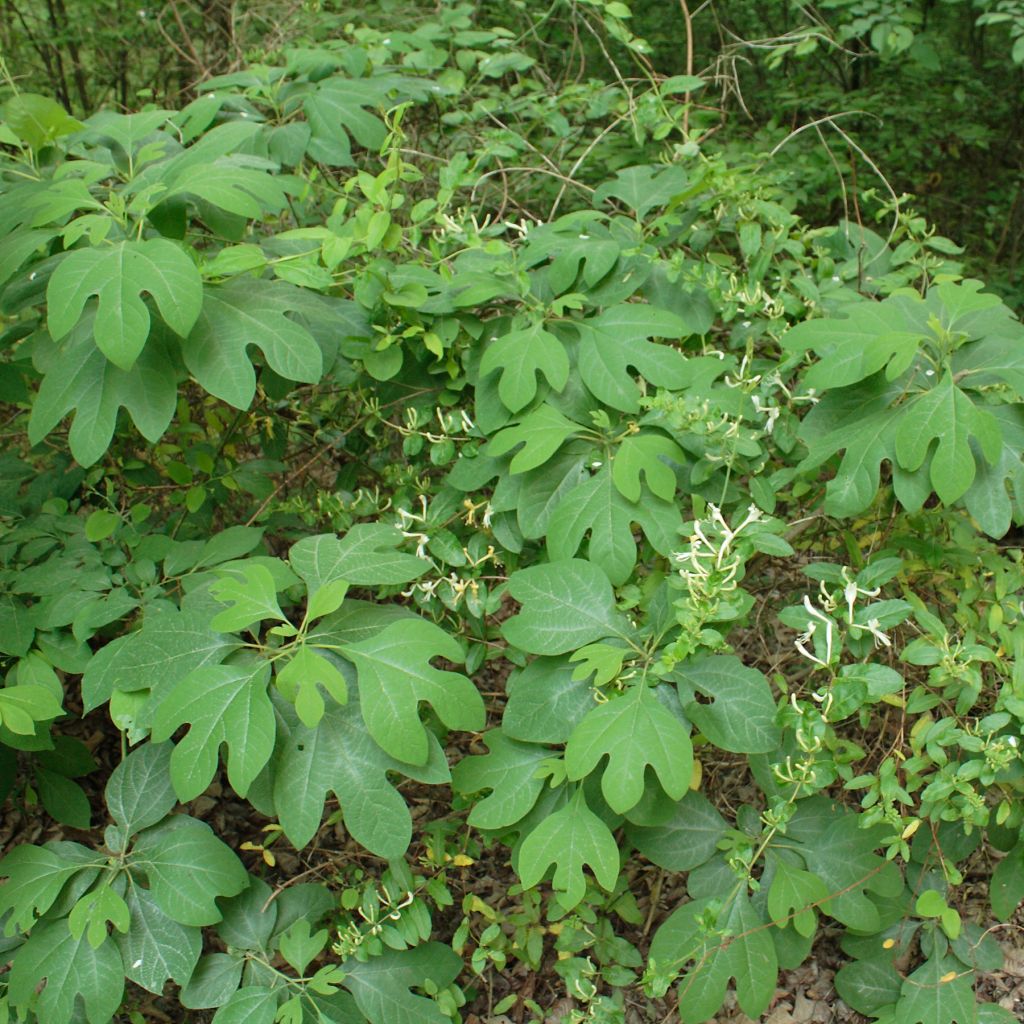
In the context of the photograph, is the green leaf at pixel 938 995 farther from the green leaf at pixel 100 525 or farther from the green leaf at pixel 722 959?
the green leaf at pixel 100 525

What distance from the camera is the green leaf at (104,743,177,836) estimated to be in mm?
2129

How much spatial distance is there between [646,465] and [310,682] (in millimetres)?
806

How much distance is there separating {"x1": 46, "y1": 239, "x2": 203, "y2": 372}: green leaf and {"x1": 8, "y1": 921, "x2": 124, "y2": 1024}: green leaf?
123cm

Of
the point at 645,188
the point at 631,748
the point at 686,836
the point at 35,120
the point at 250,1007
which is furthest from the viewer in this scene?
the point at 645,188

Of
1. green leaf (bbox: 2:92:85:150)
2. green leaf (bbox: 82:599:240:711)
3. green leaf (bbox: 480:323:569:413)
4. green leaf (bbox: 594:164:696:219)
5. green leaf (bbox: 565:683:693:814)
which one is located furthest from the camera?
green leaf (bbox: 594:164:696:219)

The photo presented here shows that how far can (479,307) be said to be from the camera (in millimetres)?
2402

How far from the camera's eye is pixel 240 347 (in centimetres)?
201

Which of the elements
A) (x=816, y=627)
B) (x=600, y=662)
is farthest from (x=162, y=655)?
(x=816, y=627)

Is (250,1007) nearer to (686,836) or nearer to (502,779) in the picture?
(502,779)

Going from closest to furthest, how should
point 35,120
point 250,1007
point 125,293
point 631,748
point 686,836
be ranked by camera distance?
point 631,748 → point 125,293 → point 250,1007 → point 686,836 → point 35,120

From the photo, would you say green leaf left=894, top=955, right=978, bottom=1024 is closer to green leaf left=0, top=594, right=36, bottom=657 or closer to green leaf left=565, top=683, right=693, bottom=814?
green leaf left=565, top=683, right=693, bottom=814

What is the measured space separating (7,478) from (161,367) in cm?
84

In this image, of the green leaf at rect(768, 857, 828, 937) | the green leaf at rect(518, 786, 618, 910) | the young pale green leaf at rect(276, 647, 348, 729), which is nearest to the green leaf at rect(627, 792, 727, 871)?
the green leaf at rect(768, 857, 828, 937)

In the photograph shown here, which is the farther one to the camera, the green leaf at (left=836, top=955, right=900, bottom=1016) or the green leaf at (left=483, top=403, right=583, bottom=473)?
the green leaf at (left=836, top=955, right=900, bottom=1016)
